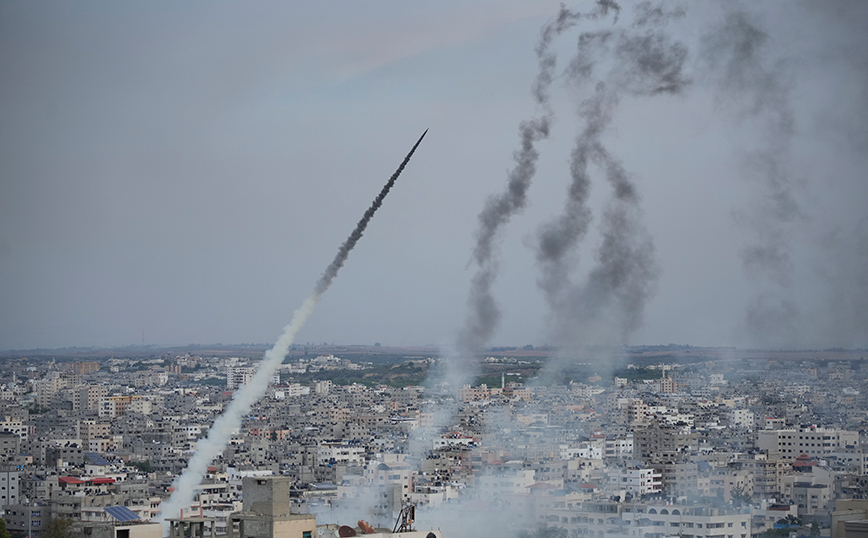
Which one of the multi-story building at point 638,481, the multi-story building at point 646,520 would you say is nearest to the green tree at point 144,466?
the multi-story building at point 638,481

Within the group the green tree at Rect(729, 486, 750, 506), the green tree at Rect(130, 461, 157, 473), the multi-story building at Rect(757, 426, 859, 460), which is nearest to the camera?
the green tree at Rect(729, 486, 750, 506)

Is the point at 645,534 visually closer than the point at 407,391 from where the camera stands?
Yes

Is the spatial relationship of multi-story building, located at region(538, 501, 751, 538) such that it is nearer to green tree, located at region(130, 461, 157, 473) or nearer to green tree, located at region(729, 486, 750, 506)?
green tree, located at region(729, 486, 750, 506)

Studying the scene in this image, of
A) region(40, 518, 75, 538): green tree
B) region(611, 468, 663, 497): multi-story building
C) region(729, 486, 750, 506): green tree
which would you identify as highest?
region(40, 518, 75, 538): green tree

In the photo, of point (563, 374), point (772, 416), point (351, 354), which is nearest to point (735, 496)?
point (772, 416)

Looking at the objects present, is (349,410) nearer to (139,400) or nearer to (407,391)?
(407,391)

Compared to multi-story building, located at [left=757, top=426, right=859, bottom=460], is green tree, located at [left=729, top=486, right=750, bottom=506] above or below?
below

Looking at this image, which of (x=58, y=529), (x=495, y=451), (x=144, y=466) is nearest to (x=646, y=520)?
(x=58, y=529)

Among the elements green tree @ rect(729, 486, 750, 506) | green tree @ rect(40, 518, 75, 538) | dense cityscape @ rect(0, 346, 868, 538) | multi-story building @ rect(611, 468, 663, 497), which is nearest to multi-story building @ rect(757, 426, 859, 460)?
dense cityscape @ rect(0, 346, 868, 538)

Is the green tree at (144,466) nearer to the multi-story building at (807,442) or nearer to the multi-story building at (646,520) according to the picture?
the multi-story building at (646,520)
